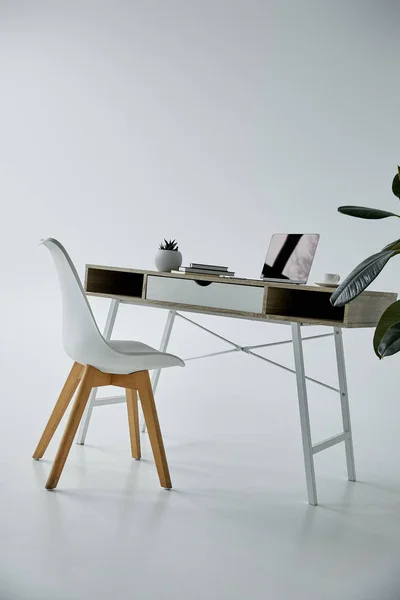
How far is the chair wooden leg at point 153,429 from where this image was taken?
2.76 m

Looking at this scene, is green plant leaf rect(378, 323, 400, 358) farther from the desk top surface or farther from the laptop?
the laptop

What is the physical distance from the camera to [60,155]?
18.1 ft

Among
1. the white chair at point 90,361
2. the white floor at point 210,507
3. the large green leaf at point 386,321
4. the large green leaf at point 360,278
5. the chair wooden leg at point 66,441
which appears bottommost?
the white floor at point 210,507

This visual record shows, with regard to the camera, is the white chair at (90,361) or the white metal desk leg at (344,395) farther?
the white metal desk leg at (344,395)

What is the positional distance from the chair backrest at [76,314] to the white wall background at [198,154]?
1304 mm

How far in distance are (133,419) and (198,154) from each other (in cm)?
236

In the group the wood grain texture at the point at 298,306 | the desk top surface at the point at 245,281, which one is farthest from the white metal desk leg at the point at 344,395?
the desk top surface at the point at 245,281

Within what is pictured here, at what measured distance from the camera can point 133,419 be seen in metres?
3.11

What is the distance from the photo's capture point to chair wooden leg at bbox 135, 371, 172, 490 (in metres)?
2.76

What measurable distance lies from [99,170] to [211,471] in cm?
285

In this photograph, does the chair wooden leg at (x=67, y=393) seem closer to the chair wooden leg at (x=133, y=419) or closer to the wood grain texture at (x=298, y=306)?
the chair wooden leg at (x=133, y=419)

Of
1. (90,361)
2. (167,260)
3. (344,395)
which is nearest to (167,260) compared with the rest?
(167,260)

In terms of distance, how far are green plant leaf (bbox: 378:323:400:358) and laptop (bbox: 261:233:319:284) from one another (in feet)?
2.37

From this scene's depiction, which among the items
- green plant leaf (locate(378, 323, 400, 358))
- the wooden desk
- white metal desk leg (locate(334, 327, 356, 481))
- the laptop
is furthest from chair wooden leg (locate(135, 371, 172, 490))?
green plant leaf (locate(378, 323, 400, 358))
